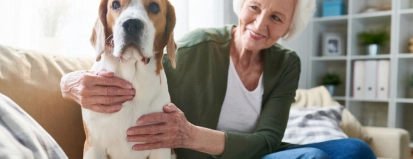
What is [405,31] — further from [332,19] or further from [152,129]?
[152,129]

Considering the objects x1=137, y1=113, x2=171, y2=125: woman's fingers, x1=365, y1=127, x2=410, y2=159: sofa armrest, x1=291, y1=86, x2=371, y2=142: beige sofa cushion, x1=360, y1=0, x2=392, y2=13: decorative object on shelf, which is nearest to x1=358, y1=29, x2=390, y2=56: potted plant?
x1=360, y1=0, x2=392, y2=13: decorative object on shelf

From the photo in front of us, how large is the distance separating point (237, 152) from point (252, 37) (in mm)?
373

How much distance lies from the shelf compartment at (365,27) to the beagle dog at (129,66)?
230 cm

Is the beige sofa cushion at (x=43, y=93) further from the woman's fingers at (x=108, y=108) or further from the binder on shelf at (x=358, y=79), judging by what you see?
the binder on shelf at (x=358, y=79)

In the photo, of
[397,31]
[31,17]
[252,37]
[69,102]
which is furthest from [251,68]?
[397,31]

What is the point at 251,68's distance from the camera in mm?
1300

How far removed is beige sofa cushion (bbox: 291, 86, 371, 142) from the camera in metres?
2.03

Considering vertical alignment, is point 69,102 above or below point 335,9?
below

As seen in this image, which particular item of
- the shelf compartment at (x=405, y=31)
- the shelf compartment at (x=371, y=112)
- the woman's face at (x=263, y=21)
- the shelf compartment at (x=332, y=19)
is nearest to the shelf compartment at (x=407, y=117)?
the shelf compartment at (x=371, y=112)

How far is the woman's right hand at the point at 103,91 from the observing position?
0.74 m

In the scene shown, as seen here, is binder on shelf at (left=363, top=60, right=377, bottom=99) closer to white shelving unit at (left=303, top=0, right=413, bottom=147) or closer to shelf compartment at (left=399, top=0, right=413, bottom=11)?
white shelving unit at (left=303, top=0, right=413, bottom=147)

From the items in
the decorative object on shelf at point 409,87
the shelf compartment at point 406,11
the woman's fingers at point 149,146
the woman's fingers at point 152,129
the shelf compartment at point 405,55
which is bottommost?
the decorative object on shelf at point 409,87

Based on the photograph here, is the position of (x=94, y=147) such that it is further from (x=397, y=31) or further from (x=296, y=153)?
(x=397, y=31)

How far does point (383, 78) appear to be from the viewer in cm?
259
